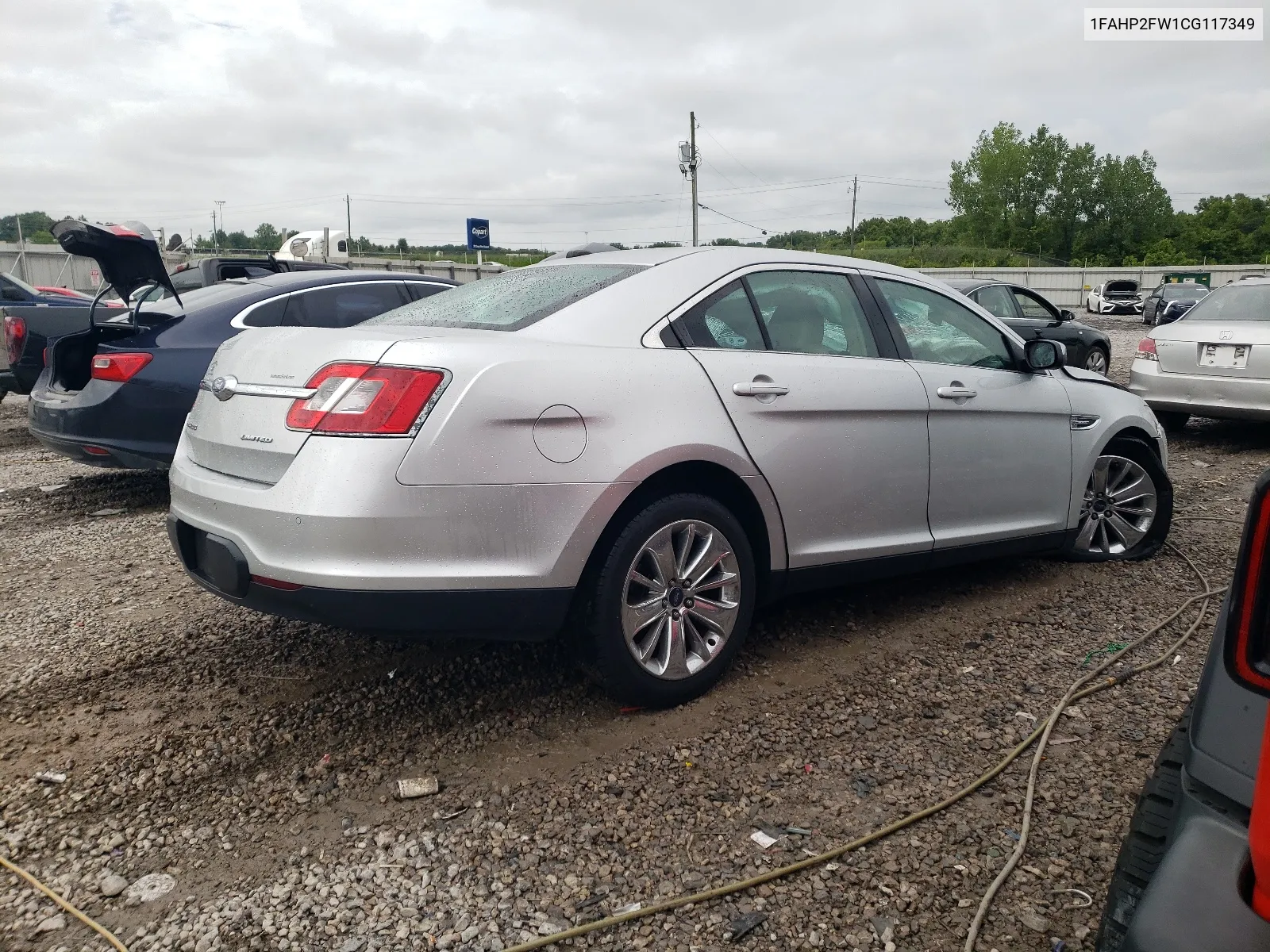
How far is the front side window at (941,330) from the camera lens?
405 centimetres

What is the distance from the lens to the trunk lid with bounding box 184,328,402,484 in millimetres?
2801

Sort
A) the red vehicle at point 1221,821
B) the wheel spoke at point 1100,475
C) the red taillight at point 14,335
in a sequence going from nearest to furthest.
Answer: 1. the red vehicle at point 1221,821
2. the wheel spoke at point 1100,475
3. the red taillight at point 14,335

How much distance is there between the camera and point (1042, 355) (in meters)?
4.38

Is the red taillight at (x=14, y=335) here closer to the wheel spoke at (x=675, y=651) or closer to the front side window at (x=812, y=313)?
the front side window at (x=812, y=313)

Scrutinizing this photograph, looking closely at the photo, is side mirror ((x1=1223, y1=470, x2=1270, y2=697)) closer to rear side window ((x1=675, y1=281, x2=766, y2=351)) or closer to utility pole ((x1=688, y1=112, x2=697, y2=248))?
rear side window ((x1=675, y1=281, x2=766, y2=351))

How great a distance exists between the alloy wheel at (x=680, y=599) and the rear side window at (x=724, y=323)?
65 centimetres

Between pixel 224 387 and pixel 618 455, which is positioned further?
pixel 224 387

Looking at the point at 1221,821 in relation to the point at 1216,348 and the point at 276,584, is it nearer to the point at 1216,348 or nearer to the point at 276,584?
the point at 276,584

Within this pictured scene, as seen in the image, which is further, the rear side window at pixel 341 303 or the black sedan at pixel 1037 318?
the black sedan at pixel 1037 318

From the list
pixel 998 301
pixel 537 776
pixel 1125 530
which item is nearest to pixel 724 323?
pixel 537 776

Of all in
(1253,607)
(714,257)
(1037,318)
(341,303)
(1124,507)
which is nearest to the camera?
(1253,607)

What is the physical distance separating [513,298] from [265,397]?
94cm

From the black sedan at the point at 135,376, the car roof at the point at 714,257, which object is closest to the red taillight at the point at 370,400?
the car roof at the point at 714,257

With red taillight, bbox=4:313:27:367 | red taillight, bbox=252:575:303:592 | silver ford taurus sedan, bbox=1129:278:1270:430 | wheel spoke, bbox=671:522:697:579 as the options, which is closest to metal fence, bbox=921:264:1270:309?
silver ford taurus sedan, bbox=1129:278:1270:430
